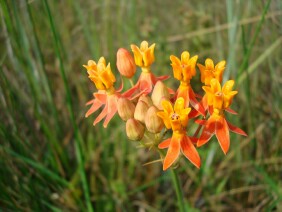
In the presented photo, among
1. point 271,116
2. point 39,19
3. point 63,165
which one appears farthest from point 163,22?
point 63,165

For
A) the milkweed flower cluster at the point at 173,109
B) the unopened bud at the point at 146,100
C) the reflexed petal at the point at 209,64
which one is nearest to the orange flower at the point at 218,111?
the milkweed flower cluster at the point at 173,109

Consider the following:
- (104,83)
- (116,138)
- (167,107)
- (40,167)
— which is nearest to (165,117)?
(167,107)

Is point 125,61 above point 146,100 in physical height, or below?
above

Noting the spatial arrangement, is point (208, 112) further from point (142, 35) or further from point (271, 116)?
point (142, 35)

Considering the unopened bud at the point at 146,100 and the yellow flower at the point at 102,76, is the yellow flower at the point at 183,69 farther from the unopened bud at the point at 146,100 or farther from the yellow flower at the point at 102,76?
the yellow flower at the point at 102,76

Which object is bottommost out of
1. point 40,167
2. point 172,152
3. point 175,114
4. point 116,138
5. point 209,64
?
point 116,138

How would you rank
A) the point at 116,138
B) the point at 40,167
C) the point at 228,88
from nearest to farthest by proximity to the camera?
the point at 228,88 → the point at 40,167 → the point at 116,138

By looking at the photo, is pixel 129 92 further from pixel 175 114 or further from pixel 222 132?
pixel 222 132
